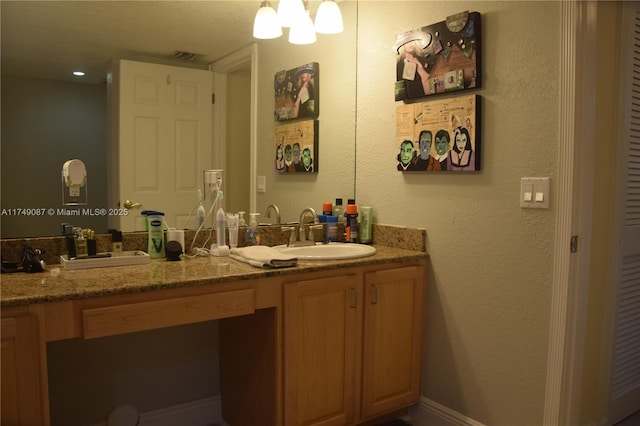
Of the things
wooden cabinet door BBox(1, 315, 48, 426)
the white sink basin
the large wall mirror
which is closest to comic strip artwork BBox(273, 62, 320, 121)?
the large wall mirror

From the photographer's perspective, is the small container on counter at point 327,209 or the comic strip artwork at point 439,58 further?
the small container on counter at point 327,209

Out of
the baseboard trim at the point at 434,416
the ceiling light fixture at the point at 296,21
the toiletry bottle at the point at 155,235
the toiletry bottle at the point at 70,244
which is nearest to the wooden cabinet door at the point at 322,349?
the baseboard trim at the point at 434,416

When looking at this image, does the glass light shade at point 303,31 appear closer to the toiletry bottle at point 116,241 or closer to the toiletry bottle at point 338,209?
the toiletry bottle at point 338,209

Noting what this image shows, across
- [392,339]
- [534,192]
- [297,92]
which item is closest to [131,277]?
[392,339]

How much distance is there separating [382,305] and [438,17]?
1.31m

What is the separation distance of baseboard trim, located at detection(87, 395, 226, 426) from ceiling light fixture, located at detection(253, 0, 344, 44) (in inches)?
69.3

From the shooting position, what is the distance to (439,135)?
7.09 ft

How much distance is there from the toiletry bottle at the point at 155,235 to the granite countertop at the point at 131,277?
0.05 metres

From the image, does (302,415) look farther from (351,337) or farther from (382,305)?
(382,305)

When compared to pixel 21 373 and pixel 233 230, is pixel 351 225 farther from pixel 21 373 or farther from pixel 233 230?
pixel 21 373

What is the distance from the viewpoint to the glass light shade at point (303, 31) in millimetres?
2371

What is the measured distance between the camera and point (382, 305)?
212 cm

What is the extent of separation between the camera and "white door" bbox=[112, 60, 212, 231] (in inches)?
78.8

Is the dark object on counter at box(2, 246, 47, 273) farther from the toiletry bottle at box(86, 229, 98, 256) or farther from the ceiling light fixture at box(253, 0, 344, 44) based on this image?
the ceiling light fixture at box(253, 0, 344, 44)
